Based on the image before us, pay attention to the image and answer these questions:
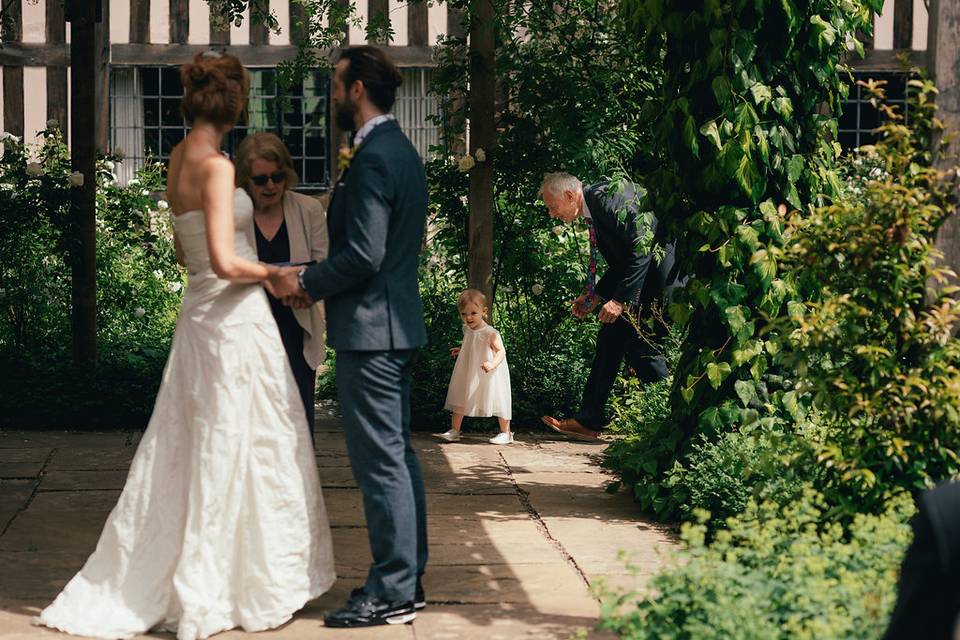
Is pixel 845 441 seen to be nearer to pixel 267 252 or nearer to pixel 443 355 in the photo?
pixel 267 252

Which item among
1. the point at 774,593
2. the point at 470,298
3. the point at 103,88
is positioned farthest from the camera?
the point at 103,88

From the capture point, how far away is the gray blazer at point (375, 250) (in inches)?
163

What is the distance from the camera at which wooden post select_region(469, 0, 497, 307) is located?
8016mm

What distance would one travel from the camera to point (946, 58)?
4180 millimetres

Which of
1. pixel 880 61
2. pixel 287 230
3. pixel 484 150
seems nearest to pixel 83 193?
pixel 484 150

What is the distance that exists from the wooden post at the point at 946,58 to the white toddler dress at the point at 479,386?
356 centimetres

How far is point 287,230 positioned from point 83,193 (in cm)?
373

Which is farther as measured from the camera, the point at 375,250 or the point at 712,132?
the point at 712,132

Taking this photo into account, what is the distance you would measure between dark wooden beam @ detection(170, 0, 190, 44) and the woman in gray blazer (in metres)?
9.00

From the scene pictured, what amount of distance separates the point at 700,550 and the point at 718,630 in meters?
0.24

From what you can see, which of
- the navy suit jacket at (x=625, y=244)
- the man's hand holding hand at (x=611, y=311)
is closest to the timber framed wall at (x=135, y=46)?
the navy suit jacket at (x=625, y=244)

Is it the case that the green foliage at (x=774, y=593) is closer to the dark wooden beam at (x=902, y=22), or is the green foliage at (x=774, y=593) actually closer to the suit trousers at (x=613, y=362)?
the suit trousers at (x=613, y=362)

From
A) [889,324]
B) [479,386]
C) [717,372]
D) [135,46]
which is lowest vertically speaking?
[479,386]

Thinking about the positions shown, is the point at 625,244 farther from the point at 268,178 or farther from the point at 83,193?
the point at 83,193
